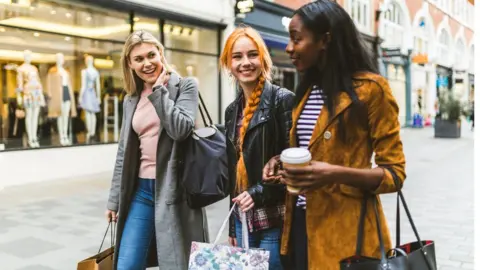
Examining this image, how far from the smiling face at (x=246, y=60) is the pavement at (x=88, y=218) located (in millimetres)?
3166

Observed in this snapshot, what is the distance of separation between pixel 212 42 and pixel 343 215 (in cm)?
1322

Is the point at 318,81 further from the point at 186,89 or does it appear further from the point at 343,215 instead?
the point at 186,89

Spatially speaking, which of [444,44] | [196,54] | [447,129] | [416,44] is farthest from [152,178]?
[444,44]

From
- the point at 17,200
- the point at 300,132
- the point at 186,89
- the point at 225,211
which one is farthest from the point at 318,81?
the point at 17,200

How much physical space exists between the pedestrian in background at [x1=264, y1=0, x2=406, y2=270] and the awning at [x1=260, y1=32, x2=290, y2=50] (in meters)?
14.7

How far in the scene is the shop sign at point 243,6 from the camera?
1440cm

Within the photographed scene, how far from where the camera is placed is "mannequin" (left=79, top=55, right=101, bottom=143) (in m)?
11.1

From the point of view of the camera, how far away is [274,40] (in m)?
16.7

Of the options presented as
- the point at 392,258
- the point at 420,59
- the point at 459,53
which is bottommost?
the point at 392,258

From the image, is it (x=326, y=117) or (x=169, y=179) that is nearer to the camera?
(x=326, y=117)

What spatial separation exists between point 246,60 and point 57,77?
8.92 m

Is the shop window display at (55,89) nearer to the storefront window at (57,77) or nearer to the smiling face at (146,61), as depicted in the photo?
the storefront window at (57,77)

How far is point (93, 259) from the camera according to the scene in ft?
9.25

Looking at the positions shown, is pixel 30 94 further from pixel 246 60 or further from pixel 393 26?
pixel 393 26
